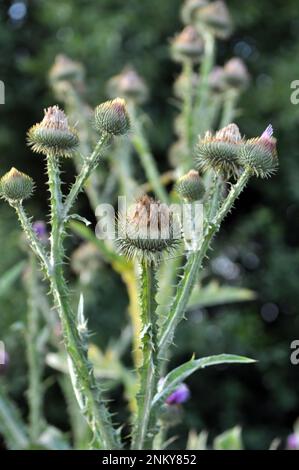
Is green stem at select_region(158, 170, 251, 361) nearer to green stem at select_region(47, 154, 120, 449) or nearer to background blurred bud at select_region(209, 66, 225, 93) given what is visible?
green stem at select_region(47, 154, 120, 449)

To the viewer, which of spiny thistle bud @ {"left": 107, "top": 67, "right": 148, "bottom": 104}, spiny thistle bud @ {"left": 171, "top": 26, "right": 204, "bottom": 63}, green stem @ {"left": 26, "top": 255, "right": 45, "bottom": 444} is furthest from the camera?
spiny thistle bud @ {"left": 107, "top": 67, "right": 148, "bottom": 104}

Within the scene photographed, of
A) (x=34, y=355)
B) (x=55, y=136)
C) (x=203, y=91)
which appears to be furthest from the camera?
(x=203, y=91)

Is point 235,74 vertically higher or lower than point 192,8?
lower

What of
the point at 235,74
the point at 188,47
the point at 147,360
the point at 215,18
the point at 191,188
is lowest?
the point at 147,360

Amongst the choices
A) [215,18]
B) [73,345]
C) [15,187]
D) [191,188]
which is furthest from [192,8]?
[73,345]

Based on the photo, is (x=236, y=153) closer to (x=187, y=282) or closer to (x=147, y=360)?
(x=187, y=282)

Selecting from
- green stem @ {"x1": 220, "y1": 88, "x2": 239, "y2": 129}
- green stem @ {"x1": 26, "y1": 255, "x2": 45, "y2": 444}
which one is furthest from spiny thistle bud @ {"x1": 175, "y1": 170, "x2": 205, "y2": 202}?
green stem @ {"x1": 220, "y1": 88, "x2": 239, "y2": 129}
